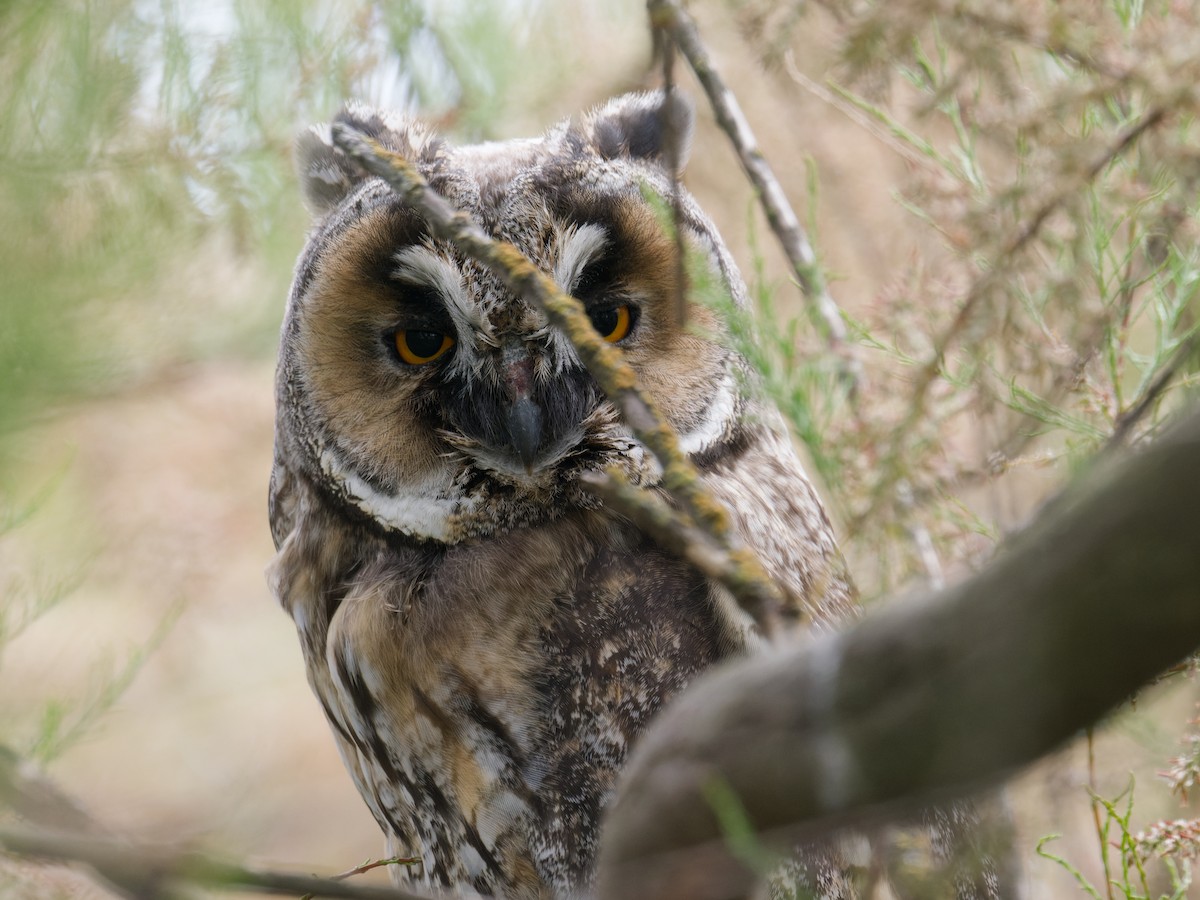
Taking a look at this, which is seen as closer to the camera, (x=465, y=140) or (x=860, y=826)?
(x=860, y=826)

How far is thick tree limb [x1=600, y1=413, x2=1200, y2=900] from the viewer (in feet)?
1.88

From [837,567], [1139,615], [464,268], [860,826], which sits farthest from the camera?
[837,567]

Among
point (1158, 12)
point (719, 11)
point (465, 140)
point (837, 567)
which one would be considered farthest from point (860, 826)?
point (719, 11)

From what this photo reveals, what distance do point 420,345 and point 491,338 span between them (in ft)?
0.48

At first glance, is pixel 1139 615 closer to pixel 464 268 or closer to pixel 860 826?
pixel 860 826

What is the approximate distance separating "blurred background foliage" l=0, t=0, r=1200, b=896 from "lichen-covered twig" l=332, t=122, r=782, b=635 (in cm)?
26

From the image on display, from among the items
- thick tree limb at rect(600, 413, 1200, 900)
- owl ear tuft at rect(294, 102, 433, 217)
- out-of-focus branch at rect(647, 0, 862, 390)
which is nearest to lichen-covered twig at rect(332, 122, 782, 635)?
thick tree limb at rect(600, 413, 1200, 900)

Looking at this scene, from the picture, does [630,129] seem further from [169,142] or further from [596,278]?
[169,142]

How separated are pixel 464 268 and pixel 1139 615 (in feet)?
3.73

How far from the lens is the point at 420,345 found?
5.43 ft

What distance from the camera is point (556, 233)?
5.06 ft

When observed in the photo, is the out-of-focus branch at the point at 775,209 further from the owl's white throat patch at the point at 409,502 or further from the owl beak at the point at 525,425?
the owl's white throat patch at the point at 409,502

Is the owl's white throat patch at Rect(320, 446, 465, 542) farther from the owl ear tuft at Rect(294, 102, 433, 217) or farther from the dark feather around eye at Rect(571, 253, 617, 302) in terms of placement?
the owl ear tuft at Rect(294, 102, 433, 217)

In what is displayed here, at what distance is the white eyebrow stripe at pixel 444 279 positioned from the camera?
1.54 meters
